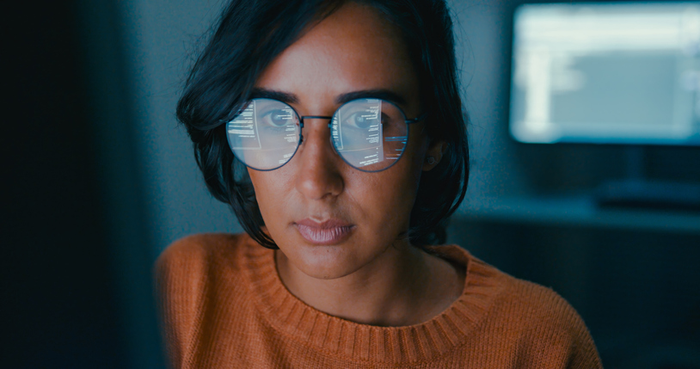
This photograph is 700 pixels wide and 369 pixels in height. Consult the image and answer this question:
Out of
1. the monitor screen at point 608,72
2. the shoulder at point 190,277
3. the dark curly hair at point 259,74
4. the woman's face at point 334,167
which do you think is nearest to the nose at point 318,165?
the woman's face at point 334,167

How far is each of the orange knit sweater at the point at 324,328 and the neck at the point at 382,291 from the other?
32 mm

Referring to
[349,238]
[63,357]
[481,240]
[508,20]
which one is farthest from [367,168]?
[508,20]

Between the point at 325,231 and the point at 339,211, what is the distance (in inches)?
1.6

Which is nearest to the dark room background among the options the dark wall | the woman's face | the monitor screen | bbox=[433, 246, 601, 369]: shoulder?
the dark wall

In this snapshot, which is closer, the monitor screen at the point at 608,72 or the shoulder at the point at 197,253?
the shoulder at the point at 197,253

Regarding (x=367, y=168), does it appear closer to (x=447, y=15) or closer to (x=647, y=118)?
(x=447, y=15)

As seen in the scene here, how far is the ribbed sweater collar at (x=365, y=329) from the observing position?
3.07 feet

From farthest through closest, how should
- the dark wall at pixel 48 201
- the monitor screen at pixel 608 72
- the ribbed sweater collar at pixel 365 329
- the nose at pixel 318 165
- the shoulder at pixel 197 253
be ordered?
the monitor screen at pixel 608 72
the shoulder at pixel 197 253
the ribbed sweater collar at pixel 365 329
the nose at pixel 318 165
the dark wall at pixel 48 201

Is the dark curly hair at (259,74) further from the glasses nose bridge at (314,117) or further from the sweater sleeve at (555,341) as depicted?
the sweater sleeve at (555,341)

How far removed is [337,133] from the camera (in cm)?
78

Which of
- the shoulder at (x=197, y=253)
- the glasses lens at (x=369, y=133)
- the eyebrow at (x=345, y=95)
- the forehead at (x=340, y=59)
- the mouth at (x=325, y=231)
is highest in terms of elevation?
the forehead at (x=340, y=59)

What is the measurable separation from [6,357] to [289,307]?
84 centimetres

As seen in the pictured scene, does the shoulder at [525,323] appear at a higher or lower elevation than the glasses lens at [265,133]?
lower

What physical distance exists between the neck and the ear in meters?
0.18
